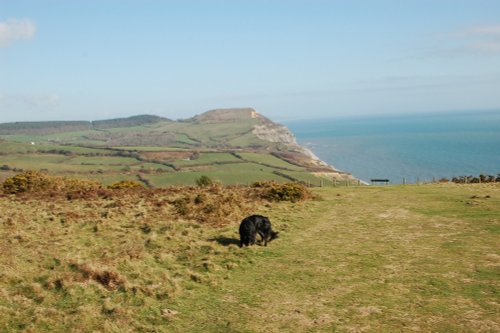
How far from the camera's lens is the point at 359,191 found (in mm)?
35250

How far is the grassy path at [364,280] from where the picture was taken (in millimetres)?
11953

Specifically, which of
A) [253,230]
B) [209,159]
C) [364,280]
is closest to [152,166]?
[209,159]

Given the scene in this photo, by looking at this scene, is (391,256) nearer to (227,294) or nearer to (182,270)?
A: (227,294)

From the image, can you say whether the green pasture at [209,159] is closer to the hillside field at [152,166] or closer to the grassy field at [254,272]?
the hillside field at [152,166]

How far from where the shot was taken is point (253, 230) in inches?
770

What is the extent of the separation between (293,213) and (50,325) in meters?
17.2

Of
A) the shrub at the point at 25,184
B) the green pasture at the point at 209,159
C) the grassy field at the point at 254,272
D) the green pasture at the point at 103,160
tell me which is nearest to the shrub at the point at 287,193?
the grassy field at the point at 254,272

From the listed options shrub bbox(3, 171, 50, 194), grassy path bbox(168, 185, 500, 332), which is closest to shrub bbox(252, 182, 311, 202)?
grassy path bbox(168, 185, 500, 332)

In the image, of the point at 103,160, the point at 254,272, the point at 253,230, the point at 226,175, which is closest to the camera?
the point at 254,272

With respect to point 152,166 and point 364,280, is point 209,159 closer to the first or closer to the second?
point 152,166

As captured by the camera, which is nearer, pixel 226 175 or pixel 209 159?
pixel 226 175

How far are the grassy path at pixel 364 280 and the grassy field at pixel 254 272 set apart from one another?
2.4 inches

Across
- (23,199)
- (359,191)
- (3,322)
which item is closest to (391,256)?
(3,322)

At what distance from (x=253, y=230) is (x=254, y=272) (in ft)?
11.4
